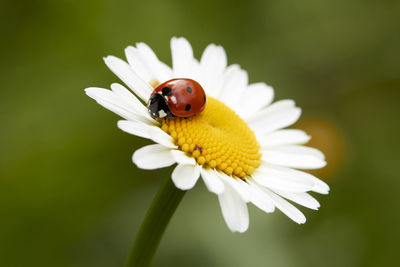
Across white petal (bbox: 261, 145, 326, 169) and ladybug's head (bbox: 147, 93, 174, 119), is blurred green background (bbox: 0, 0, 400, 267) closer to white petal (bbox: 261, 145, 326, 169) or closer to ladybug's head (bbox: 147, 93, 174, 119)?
white petal (bbox: 261, 145, 326, 169)

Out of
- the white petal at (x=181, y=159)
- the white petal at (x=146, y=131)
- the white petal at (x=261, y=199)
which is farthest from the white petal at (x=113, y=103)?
the white petal at (x=261, y=199)

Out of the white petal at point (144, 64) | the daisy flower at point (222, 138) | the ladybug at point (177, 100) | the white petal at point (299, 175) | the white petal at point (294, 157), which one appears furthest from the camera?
the white petal at point (294, 157)

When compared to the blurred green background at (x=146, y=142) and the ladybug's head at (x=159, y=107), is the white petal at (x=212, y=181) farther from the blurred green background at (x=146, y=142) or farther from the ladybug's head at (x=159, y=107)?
the blurred green background at (x=146, y=142)

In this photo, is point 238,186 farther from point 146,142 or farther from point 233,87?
point 146,142

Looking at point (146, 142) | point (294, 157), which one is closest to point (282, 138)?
point (294, 157)

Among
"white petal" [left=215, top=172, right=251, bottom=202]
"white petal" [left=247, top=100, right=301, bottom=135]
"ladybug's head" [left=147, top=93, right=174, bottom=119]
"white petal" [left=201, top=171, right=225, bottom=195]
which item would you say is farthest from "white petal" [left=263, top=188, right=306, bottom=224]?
"white petal" [left=247, top=100, right=301, bottom=135]
